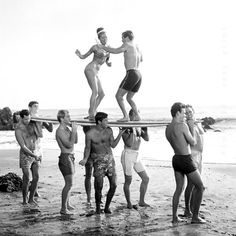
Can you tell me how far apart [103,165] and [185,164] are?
1723 millimetres

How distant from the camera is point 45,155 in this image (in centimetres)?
2016

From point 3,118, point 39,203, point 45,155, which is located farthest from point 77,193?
point 3,118

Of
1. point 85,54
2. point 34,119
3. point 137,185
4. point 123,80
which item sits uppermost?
point 85,54

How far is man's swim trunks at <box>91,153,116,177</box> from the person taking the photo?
8.32 meters

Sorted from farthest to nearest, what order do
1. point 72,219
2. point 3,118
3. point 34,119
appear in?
1. point 3,118
2. point 34,119
3. point 72,219

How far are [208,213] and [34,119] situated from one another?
4580mm

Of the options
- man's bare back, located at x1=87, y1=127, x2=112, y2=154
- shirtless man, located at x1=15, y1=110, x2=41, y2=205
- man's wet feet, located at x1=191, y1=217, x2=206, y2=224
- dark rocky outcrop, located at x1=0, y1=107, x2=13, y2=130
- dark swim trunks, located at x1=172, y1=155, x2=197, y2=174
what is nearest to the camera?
dark swim trunks, located at x1=172, y1=155, x2=197, y2=174

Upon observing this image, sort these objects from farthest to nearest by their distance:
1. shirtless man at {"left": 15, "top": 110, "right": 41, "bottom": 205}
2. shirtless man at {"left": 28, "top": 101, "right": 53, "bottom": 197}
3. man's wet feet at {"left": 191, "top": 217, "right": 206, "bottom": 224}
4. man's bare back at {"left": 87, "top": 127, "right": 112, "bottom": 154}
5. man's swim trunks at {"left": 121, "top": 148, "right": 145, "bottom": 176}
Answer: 1. shirtless man at {"left": 28, "top": 101, "right": 53, "bottom": 197}
2. shirtless man at {"left": 15, "top": 110, "right": 41, "bottom": 205}
3. man's swim trunks at {"left": 121, "top": 148, "right": 145, "bottom": 176}
4. man's bare back at {"left": 87, "top": 127, "right": 112, "bottom": 154}
5. man's wet feet at {"left": 191, "top": 217, "right": 206, "bottom": 224}

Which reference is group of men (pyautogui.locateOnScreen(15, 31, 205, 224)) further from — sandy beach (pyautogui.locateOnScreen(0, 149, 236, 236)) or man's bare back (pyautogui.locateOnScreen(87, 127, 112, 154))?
sandy beach (pyautogui.locateOnScreen(0, 149, 236, 236))

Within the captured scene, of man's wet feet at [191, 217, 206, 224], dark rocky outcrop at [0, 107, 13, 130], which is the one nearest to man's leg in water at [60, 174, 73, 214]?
man's wet feet at [191, 217, 206, 224]

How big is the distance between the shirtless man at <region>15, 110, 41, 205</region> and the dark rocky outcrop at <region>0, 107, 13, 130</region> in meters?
31.4

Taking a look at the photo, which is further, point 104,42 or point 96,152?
point 104,42

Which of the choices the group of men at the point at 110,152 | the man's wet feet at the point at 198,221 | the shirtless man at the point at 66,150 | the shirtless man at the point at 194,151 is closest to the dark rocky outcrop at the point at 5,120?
the group of men at the point at 110,152

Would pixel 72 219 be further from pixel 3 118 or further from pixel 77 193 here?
pixel 3 118
